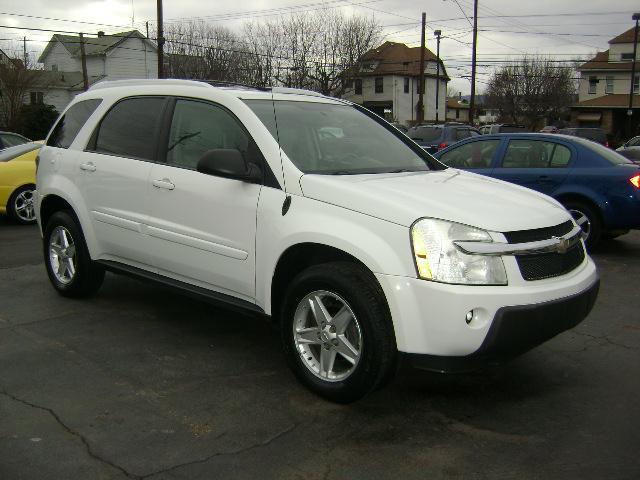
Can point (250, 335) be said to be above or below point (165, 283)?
below

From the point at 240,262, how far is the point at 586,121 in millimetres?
Answer: 58553

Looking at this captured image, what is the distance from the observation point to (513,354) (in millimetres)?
3406

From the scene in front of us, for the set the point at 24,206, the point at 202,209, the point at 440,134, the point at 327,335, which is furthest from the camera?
the point at 440,134

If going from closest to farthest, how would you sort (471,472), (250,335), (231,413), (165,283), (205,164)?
(471,472) → (231,413) → (205,164) → (165,283) → (250,335)

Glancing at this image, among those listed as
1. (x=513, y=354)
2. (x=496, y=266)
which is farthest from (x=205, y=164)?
(x=513, y=354)

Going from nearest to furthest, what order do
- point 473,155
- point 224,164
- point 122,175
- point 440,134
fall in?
point 224,164 < point 122,175 < point 473,155 < point 440,134

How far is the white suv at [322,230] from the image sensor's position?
3.27m

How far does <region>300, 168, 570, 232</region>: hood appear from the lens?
3395 mm

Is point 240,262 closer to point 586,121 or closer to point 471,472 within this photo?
point 471,472

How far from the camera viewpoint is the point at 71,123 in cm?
574

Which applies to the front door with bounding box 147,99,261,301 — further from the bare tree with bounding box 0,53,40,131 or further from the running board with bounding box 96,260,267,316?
the bare tree with bounding box 0,53,40,131

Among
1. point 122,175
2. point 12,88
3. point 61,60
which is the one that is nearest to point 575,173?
point 122,175

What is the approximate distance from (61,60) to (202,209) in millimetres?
67741

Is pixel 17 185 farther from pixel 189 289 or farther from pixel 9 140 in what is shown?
pixel 189 289
